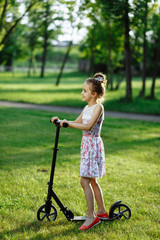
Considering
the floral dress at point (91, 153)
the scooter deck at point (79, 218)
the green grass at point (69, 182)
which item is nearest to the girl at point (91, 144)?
the floral dress at point (91, 153)

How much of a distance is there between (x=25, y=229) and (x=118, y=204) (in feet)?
3.71

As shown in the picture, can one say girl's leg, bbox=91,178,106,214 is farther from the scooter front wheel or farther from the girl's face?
the girl's face

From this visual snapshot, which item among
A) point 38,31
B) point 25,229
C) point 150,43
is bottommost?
point 25,229

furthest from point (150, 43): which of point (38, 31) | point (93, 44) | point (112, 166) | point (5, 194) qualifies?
point (38, 31)

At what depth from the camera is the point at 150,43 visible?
1991cm

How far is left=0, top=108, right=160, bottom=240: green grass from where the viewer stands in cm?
→ 343

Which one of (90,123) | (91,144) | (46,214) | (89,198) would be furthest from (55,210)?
(90,123)

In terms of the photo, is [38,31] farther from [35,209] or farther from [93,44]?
[35,209]

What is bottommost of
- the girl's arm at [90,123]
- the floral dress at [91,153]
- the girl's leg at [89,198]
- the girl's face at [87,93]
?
the girl's leg at [89,198]

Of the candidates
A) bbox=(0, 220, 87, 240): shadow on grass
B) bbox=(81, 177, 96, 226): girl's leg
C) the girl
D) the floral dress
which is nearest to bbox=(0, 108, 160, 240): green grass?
bbox=(0, 220, 87, 240): shadow on grass

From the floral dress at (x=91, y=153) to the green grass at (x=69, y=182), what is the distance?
63cm

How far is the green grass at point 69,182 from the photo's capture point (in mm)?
3427

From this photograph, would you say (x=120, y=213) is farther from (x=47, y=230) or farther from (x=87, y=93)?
(x=87, y=93)

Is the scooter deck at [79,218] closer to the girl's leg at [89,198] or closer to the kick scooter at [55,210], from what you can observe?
the kick scooter at [55,210]
